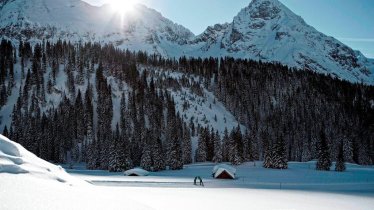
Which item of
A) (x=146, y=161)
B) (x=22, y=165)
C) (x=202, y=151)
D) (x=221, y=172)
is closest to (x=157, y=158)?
(x=146, y=161)

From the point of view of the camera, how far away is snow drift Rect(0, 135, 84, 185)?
31.7ft

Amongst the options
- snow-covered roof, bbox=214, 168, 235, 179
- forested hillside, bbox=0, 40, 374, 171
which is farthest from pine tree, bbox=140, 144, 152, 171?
snow-covered roof, bbox=214, 168, 235, 179

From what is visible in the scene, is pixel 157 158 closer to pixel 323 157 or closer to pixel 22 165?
pixel 323 157

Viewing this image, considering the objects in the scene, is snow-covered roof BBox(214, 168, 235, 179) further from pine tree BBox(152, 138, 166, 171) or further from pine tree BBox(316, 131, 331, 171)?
pine tree BBox(316, 131, 331, 171)

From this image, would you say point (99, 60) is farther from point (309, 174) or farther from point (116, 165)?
point (309, 174)

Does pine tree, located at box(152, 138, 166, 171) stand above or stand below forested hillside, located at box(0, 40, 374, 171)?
below

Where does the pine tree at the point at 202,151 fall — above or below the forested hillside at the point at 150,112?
below

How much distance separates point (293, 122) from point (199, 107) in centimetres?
4435

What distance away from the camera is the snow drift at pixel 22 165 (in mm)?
9672

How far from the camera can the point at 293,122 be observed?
566ft

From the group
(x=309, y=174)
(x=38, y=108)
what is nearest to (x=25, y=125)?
(x=38, y=108)

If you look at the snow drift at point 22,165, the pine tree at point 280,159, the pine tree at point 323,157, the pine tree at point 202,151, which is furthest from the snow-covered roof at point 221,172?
the snow drift at point 22,165

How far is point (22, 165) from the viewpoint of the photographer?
33.6 ft

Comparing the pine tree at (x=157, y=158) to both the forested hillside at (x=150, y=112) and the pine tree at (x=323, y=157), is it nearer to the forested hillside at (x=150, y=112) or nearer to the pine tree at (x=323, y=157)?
the forested hillside at (x=150, y=112)
